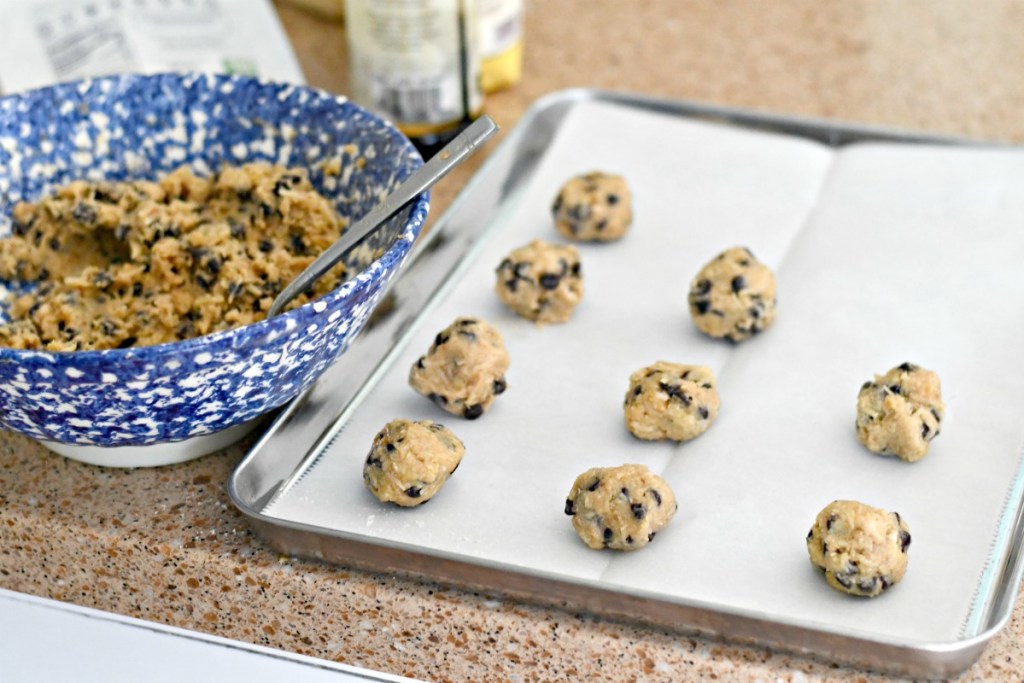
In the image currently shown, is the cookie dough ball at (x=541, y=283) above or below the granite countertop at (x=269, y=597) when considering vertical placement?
above

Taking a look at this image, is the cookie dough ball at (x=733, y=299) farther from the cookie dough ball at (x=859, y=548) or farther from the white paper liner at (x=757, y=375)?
the cookie dough ball at (x=859, y=548)

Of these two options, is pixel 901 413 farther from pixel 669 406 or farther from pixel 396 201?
pixel 396 201

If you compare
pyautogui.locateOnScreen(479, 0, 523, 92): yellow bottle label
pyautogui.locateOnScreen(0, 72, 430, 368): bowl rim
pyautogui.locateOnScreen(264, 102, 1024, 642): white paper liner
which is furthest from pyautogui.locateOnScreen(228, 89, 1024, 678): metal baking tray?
pyautogui.locateOnScreen(479, 0, 523, 92): yellow bottle label

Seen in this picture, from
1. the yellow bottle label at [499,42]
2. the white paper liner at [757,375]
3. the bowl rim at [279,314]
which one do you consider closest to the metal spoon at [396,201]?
the bowl rim at [279,314]

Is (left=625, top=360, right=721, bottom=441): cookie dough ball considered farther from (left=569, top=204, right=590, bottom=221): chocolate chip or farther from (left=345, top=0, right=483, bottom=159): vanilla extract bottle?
(left=345, top=0, right=483, bottom=159): vanilla extract bottle

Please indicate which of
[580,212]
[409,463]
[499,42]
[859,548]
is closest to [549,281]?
[580,212]
